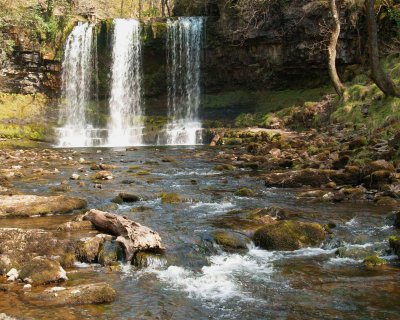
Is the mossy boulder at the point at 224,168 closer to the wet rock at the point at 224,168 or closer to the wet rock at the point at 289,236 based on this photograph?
the wet rock at the point at 224,168

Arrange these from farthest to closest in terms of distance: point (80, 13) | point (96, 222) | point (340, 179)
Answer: point (80, 13), point (340, 179), point (96, 222)

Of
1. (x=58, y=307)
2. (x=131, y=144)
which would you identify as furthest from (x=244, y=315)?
(x=131, y=144)

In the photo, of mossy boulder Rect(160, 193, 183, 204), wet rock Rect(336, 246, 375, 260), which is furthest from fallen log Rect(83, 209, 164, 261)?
mossy boulder Rect(160, 193, 183, 204)

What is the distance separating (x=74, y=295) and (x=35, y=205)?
16.5ft

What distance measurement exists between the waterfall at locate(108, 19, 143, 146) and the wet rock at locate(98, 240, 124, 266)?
26.8m

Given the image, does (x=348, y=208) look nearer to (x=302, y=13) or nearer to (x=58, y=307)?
(x=58, y=307)

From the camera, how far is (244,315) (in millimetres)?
Result: 5406

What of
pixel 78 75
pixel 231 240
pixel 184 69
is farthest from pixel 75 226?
pixel 78 75

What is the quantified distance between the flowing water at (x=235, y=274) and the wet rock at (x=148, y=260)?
0.10ft

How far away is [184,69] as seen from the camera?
36.0m

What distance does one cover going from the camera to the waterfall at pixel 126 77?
34.9 m

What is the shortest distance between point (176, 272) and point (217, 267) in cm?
68

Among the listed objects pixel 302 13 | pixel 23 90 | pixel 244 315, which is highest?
pixel 302 13

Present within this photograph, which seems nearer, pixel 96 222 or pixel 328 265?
pixel 328 265
